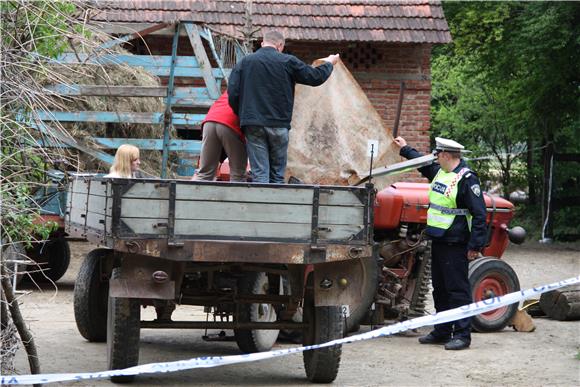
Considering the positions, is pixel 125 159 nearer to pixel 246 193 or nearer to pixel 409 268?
pixel 246 193

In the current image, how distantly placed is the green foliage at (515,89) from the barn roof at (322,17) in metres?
2.70

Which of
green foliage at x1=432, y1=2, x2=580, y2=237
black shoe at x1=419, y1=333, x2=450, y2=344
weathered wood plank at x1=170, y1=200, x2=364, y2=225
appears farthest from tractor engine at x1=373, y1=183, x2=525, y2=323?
green foliage at x1=432, y1=2, x2=580, y2=237

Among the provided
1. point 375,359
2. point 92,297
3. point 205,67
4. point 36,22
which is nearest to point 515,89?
point 205,67

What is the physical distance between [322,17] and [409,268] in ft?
29.9

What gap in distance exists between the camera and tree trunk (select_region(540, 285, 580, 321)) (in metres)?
12.0

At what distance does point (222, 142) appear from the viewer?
887cm

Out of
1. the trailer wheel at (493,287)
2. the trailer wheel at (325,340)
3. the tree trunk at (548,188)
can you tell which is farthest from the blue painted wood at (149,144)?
the tree trunk at (548,188)

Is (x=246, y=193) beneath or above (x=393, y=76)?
beneath

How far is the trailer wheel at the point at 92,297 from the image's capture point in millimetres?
10125

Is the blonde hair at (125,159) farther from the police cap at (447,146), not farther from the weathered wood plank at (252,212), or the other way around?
the police cap at (447,146)

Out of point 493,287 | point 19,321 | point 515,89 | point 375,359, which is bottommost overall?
point 375,359

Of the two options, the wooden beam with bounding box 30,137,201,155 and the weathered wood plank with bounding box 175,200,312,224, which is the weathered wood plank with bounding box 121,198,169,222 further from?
the wooden beam with bounding box 30,137,201,155

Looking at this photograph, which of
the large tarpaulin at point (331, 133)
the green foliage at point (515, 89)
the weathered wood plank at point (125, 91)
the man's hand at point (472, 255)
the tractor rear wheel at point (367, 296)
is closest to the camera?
the large tarpaulin at point (331, 133)

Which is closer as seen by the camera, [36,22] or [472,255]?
[36,22]
